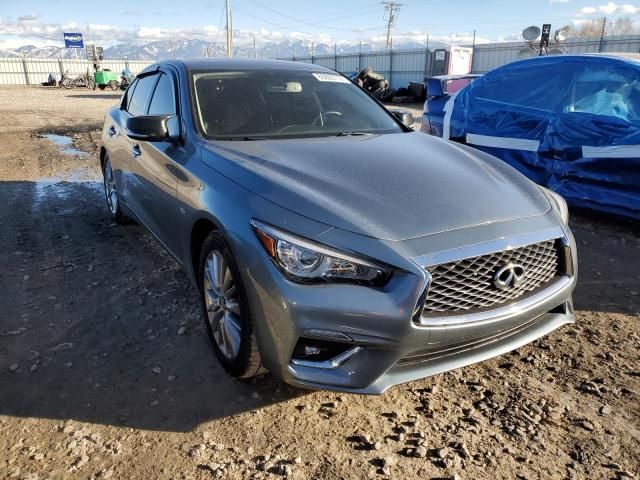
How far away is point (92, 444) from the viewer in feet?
7.71

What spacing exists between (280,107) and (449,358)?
210cm

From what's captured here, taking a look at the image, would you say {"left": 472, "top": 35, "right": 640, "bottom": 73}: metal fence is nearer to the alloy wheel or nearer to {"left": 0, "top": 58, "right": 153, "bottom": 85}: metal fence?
the alloy wheel

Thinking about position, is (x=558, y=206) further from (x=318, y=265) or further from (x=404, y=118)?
(x=404, y=118)

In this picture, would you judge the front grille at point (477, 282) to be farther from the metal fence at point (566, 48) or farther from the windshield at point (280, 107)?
the metal fence at point (566, 48)

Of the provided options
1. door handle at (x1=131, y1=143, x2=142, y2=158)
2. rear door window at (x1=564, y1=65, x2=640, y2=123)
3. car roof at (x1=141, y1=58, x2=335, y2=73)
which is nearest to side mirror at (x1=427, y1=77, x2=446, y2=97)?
rear door window at (x1=564, y1=65, x2=640, y2=123)

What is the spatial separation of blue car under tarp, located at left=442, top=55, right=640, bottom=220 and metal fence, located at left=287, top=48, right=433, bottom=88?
2316cm

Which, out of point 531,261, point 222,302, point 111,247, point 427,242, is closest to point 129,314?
point 222,302

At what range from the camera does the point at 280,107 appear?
11.9 feet

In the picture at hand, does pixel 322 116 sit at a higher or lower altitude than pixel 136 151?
higher

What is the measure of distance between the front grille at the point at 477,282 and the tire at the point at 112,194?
3802 mm

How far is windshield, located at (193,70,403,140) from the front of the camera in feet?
11.1

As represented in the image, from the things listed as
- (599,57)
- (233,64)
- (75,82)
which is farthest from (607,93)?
(75,82)

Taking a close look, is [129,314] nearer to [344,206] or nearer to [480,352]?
[344,206]

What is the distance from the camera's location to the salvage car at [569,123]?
4.94 m
